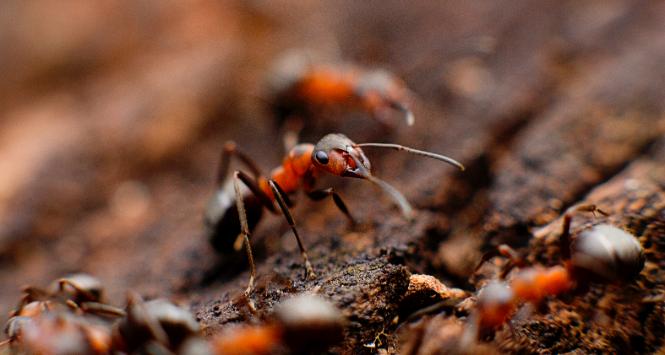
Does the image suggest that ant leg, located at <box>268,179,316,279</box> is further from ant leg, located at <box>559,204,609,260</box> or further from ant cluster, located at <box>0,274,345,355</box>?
ant leg, located at <box>559,204,609,260</box>

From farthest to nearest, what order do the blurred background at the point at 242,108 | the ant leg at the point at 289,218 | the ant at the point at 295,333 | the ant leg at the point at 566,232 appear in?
the blurred background at the point at 242,108, the ant leg at the point at 289,218, the ant leg at the point at 566,232, the ant at the point at 295,333

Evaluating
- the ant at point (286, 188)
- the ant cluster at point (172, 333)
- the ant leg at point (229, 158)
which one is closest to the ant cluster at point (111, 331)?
the ant cluster at point (172, 333)

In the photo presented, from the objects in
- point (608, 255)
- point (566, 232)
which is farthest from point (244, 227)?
point (608, 255)

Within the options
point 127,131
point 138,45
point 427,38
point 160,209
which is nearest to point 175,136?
point 127,131

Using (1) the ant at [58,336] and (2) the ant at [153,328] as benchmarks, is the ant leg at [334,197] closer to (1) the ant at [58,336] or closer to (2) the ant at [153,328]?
(2) the ant at [153,328]

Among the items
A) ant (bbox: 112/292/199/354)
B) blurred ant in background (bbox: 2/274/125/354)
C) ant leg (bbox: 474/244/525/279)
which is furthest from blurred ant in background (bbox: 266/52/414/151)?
ant (bbox: 112/292/199/354)

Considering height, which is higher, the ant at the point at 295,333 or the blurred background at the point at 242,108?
the blurred background at the point at 242,108

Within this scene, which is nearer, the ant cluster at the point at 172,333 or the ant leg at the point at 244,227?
the ant cluster at the point at 172,333
